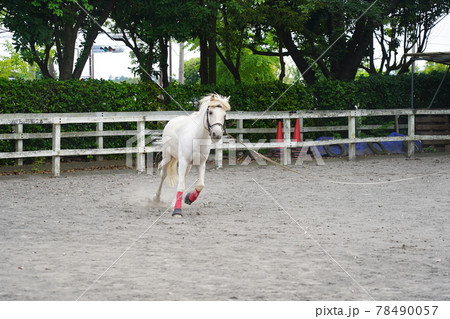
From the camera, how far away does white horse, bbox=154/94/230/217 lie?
945 cm

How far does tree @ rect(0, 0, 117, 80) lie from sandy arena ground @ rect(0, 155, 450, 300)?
5450 millimetres

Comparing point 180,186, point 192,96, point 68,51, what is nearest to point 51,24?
point 68,51

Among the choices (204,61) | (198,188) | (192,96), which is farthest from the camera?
(204,61)

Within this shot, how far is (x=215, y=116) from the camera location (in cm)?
942

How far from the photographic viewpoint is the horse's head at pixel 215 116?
9312mm

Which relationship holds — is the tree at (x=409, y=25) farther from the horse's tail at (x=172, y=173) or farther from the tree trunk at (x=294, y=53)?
the horse's tail at (x=172, y=173)

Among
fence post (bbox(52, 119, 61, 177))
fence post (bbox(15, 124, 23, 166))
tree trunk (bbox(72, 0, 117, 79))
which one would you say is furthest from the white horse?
tree trunk (bbox(72, 0, 117, 79))

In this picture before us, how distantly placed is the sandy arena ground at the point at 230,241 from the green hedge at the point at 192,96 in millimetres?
3318

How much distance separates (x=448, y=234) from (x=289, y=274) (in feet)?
9.53

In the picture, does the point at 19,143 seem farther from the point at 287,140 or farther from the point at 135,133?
the point at 287,140

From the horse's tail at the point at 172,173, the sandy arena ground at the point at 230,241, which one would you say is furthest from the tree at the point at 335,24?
the horse's tail at the point at 172,173

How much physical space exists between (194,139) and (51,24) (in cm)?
1077

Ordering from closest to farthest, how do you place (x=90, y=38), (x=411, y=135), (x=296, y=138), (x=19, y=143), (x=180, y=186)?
(x=180, y=186)
(x=19, y=143)
(x=296, y=138)
(x=411, y=135)
(x=90, y=38)

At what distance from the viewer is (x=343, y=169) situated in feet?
52.0
